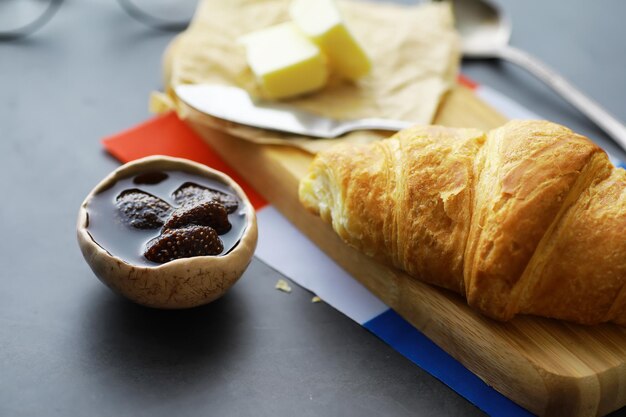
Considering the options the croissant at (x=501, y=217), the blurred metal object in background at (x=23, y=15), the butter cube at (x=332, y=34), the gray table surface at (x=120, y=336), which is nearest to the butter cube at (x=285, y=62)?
the butter cube at (x=332, y=34)

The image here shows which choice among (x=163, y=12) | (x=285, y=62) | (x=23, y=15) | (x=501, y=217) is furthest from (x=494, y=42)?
(x=23, y=15)

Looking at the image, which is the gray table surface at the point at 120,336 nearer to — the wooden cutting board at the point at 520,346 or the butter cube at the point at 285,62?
the wooden cutting board at the point at 520,346

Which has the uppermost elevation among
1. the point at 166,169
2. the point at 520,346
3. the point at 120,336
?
the point at 520,346

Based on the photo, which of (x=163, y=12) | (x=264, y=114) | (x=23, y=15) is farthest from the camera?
(x=163, y=12)

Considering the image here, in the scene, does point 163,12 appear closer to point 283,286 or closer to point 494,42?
point 494,42

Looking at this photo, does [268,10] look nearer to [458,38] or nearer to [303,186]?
[458,38]

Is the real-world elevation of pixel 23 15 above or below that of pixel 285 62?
below

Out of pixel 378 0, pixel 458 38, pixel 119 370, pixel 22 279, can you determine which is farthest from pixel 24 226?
pixel 378 0

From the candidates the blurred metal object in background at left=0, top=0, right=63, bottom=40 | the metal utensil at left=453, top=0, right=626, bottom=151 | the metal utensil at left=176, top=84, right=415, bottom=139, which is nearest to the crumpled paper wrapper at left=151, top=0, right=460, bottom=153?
the metal utensil at left=176, top=84, right=415, bottom=139
